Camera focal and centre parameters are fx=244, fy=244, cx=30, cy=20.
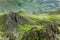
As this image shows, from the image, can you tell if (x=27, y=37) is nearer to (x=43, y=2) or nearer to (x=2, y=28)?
(x=2, y=28)

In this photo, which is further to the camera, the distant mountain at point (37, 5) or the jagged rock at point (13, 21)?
the distant mountain at point (37, 5)

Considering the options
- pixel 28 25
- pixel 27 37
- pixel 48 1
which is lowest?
pixel 48 1

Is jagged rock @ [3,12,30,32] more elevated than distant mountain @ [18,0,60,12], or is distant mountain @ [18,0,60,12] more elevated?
jagged rock @ [3,12,30,32]

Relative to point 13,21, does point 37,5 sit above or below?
below

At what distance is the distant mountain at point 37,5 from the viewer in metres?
134

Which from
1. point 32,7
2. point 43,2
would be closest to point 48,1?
point 43,2

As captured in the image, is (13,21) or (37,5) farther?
(37,5)

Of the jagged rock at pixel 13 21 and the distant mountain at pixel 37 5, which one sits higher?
the jagged rock at pixel 13 21

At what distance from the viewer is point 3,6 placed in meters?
128

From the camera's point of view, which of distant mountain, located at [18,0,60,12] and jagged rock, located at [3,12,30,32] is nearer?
jagged rock, located at [3,12,30,32]

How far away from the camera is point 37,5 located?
14525 centimetres

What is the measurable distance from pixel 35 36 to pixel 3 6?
9680 cm

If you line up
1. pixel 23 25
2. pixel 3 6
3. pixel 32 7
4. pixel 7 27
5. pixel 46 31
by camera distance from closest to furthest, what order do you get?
pixel 46 31 → pixel 7 27 → pixel 23 25 → pixel 3 6 → pixel 32 7

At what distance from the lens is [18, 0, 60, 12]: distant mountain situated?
134163mm
